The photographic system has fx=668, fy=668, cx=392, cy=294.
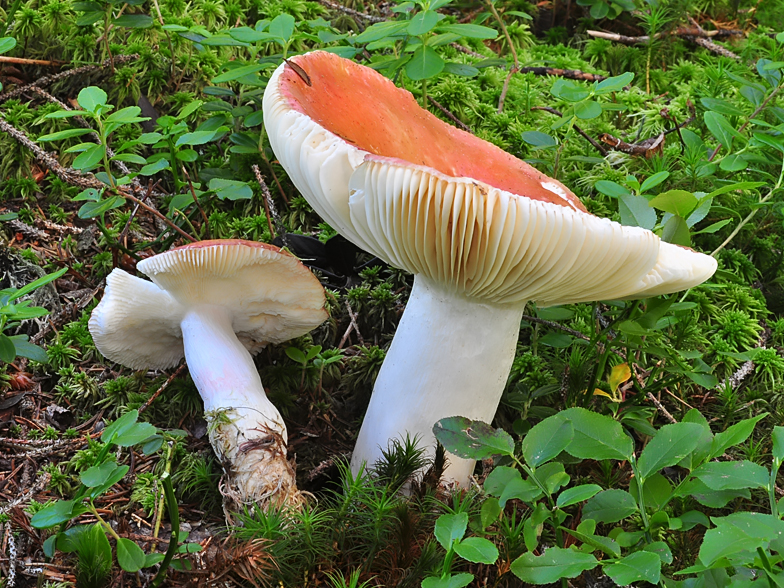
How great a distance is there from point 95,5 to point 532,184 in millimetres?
2495

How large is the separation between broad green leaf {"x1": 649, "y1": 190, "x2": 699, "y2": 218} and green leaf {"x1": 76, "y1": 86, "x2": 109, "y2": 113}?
213cm

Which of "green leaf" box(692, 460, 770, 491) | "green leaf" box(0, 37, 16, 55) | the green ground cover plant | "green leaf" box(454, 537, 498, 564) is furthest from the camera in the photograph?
"green leaf" box(0, 37, 16, 55)

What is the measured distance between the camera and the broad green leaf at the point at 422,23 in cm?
266

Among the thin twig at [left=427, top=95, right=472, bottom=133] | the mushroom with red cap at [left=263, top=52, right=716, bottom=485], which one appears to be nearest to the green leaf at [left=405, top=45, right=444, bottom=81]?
the mushroom with red cap at [left=263, top=52, right=716, bottom=485]

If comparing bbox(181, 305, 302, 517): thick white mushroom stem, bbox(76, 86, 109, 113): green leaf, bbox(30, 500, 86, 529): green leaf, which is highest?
bbox(76, 86, 109, 113): green leaf

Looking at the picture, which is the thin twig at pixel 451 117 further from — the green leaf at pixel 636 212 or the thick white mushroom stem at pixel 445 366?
the thick white mushroom stem at pixel 445 366

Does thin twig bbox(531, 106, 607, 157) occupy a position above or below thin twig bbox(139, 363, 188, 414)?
above

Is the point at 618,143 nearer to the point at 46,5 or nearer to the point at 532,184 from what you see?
the point at 532,184

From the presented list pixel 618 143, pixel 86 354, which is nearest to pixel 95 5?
pixel 86 354

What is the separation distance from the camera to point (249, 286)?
266 cm

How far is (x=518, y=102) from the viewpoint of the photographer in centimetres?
386

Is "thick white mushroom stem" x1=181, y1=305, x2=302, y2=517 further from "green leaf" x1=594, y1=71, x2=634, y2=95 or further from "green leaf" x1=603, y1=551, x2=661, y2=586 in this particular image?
"green leaf" x1=594, y1=71, x2=634, y2=95

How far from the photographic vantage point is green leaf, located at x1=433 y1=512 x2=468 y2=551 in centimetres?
163

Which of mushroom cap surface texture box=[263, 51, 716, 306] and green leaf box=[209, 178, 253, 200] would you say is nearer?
mushroom cap surface texture box=[263, 51, 716, 306]
